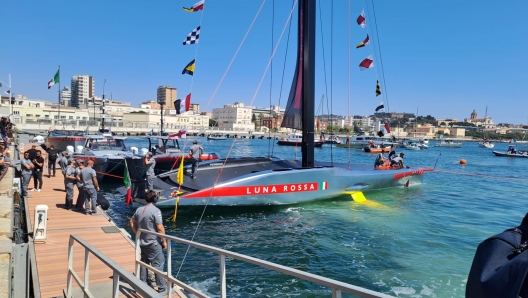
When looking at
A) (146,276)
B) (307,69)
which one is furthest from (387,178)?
(146,276)

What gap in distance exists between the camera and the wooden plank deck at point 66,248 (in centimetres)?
652

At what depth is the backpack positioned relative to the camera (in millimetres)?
1352

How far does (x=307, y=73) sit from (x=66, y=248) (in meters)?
10.3

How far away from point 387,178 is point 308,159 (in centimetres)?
551

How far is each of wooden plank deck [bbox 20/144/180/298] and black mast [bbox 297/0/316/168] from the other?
25.7ft

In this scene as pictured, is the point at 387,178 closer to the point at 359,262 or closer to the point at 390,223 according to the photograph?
the point at 390,223

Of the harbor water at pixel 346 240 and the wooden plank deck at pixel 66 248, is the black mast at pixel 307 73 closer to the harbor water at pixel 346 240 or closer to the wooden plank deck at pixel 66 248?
the harbor water at pixel 346 240

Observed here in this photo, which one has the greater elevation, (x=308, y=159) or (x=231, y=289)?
(x=308, y=159)

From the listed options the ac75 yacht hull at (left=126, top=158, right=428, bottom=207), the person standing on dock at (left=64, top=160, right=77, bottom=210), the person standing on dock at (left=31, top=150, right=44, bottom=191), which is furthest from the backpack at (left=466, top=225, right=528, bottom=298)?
the person standing on dock at (left=31, top=150, right=44, bottom=191)

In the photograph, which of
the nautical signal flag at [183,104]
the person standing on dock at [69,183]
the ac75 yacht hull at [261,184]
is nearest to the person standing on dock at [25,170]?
the person standing on dock at [69,183]

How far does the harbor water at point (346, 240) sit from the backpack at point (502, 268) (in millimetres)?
6101

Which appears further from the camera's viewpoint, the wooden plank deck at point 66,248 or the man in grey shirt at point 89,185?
the man in grey shirt at point 89,185

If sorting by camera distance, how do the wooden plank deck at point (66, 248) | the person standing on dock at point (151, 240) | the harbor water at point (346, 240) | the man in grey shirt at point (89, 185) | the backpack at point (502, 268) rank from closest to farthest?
the backpack at point (502, 268) < the person standing on dock at point (151, 240) < the wooden plank deck at point (66, 248) < the harbor water at point (346, 240) < the man in grey shirt at point (89, 185)

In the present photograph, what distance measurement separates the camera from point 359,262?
8.87m
